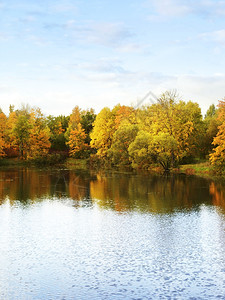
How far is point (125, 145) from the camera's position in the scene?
73.6 metres

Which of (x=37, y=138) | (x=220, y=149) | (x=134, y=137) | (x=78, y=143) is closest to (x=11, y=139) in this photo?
(x=37, y=138)

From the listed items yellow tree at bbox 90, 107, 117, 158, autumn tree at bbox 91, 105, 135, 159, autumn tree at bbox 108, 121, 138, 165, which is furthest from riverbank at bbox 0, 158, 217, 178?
autumn tree at bbox 108, 121, 138, 165

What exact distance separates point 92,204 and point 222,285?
59.7 feet

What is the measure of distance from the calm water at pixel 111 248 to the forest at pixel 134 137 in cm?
3026

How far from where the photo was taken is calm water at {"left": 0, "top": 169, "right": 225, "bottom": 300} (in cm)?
1280

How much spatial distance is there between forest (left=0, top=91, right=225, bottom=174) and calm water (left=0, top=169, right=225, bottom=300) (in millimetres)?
30261

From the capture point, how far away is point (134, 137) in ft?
239

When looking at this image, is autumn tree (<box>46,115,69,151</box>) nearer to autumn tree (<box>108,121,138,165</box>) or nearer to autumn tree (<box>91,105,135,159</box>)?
autumn tree (<box>91,105,135,159</box>)

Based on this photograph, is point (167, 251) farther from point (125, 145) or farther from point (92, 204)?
point (125, 145)

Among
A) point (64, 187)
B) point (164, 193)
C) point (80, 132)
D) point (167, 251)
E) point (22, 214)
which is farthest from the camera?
point (80, 132)

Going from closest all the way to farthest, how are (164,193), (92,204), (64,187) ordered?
(92,204), (164,193), (64,187)

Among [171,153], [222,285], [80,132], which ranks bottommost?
[222,285]

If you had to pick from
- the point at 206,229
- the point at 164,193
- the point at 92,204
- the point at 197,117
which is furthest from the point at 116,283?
the point at 197,117

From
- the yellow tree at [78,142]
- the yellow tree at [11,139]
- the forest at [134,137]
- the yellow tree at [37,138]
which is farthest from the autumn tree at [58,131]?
the yellow tree at [11,139]
